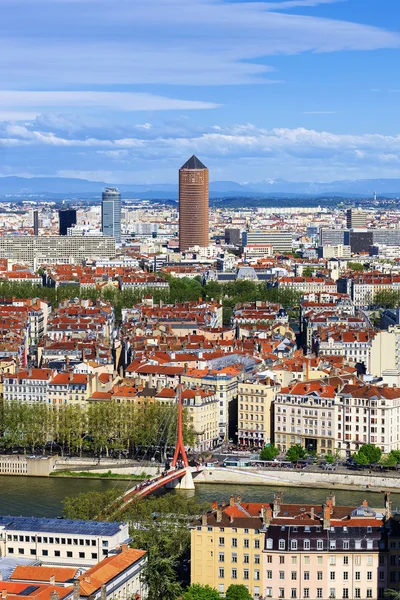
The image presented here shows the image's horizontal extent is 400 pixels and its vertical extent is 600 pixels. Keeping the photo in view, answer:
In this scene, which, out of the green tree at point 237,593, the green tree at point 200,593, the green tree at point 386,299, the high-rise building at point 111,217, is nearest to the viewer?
the green tree at point 200,593

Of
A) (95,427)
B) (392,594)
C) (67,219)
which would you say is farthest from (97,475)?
(67,219)

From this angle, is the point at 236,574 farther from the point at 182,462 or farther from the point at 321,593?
the point at 182,462

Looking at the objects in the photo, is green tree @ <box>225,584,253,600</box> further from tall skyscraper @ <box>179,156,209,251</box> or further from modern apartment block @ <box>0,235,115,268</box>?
tall skyscraper @ <box>179,156,209,251</box>

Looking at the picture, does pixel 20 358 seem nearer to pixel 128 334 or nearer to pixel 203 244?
pixel 128 334

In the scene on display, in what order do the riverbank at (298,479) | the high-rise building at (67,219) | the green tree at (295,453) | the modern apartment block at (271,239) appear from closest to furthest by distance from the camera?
the riverbank at (298,479)
the green tree at (295,453)
the modern apartment block at (271,239)
the high-rise building at (67,219)

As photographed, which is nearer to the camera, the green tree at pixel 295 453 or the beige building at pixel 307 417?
the green tree at pixel 295 453

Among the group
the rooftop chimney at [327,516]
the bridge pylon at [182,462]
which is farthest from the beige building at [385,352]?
the rooftop chimney at [327,516]

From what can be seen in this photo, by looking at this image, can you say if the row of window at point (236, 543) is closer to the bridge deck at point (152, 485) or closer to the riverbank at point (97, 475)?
the bridge deck at point (152, 485)
